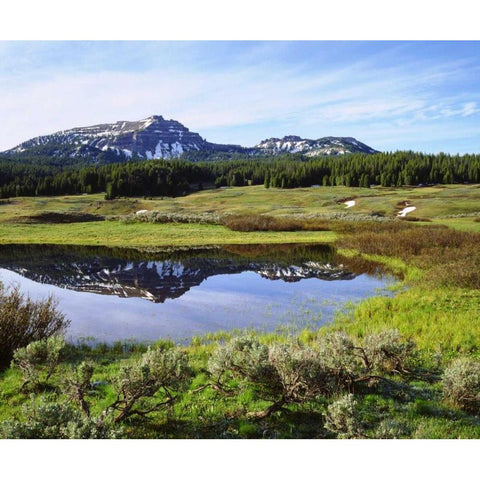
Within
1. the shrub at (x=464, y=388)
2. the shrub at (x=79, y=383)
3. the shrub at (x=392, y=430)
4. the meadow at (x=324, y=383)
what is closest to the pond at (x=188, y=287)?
the meadow at (x=324, y=383)

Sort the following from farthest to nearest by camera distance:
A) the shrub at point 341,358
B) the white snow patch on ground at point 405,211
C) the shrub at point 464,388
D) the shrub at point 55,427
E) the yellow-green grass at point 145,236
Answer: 1. the white snow patch on ground at point 405,211
2. the yellow-green grass at point 145,236
3. the shrub at point 341,358
4. the shrub at point 464,388
5. the shrub at point 55,427

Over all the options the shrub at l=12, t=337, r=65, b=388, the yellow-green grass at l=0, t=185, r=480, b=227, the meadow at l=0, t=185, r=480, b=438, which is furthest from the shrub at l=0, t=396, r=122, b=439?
the yellow-green grass at l=0, t=185, r=480, b=227

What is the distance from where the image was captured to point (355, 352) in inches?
398

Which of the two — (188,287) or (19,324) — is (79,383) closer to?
(19,324)

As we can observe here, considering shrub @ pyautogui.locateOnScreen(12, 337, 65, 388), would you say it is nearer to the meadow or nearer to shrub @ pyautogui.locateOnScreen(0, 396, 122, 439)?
the meadow

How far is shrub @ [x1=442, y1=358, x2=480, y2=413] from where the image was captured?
7703 millimetres

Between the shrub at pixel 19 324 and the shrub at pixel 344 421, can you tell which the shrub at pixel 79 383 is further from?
the shrub at pixel 344 421

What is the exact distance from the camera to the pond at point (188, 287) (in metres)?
15.5

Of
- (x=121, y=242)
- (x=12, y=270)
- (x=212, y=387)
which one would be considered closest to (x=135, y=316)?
(x=212, y=387)

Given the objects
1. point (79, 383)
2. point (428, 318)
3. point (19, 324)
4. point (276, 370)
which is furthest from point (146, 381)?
point (428, 318)

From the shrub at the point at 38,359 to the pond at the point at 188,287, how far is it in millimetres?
3119

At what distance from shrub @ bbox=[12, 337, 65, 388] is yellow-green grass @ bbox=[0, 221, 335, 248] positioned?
99.8 ft

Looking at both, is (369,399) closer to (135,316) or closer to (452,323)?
(452,323)

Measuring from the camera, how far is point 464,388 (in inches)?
305
